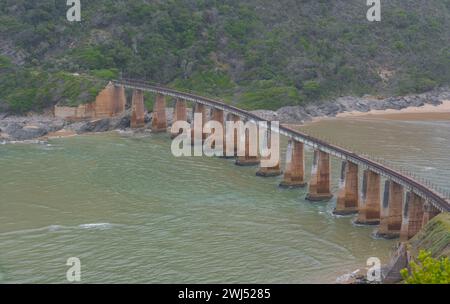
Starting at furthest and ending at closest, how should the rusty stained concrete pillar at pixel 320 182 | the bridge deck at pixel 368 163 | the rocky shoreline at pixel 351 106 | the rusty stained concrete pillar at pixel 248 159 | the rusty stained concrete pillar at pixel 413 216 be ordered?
the rocky shoreline at pixel 351 106 < the rusty stained concrete pillar at pixel 248 159 < the rusty stained concrete pillar at pixel 320 182 < the rusty stained concrete pillar at pixel 413 216 < the bridge deck at pixel 368 163

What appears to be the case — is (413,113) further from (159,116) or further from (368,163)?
(368,163)

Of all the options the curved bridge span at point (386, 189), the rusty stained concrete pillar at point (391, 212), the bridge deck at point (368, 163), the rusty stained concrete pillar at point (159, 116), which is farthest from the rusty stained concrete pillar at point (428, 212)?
the rusty stained concrete pillar at point (159, 116)

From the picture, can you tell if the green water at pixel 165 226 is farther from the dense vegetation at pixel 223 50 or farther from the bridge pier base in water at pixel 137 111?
the dense vegetation at pixel 223 50

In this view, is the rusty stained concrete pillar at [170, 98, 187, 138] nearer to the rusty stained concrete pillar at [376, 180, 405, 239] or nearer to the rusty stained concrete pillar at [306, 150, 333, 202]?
the rusty stained concrete pillar at [306, 150, 333, 202]

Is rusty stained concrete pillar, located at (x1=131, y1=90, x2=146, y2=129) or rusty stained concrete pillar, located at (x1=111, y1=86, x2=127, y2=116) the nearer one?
rusty stained concrete pillar, located at (x1=131, y1=90, x2=146, y2=129)

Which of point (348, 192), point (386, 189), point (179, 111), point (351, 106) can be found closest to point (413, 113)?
point (351, 106)

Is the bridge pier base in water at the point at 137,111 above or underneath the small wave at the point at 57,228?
above

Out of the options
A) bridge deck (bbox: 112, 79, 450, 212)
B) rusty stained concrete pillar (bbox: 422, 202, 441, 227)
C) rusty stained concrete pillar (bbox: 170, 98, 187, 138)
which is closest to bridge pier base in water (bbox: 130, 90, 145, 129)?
rusty stained concrete pillar (bbox: 170, 98, 187, 138)
